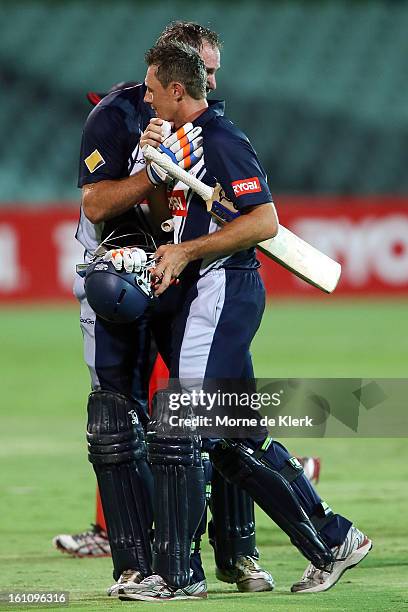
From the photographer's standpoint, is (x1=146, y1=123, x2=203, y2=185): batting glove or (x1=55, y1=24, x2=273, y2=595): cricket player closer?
(x1=146, y1=123, x2=203, y2=185): batting glove

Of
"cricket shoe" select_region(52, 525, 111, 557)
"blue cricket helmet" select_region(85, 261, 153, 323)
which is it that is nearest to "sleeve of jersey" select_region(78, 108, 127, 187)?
"blue cricket helmet" select_region(85, 261, 153, 323)

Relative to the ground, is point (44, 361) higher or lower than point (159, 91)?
lower

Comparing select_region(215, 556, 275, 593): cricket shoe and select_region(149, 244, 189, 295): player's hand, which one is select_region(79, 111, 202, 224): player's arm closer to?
→ select_region(149, 244, 189, 295): player's hand

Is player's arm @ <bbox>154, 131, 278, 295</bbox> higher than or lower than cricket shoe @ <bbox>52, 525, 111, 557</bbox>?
higher

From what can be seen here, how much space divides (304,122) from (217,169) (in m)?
18.3

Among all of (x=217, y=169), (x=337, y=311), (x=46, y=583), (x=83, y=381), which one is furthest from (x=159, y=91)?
(x=337, y=311)

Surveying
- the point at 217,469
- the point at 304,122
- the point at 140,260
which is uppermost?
the point at 304,122

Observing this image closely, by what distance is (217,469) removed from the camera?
488 cm

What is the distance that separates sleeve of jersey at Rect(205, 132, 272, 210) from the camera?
4.48 metres

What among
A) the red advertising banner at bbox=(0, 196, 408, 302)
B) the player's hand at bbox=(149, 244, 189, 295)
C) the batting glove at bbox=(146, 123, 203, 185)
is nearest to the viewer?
the player's hand at bbox=(149, 244, 189, 295)

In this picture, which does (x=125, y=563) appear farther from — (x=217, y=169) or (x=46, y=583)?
(x=217, y=169)

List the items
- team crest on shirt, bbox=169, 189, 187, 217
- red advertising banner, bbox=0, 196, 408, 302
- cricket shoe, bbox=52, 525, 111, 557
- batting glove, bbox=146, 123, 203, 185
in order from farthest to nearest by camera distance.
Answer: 1. red advertising banner, bbox=0, 196, 408, 302
2. cricket shoe, bbox=52, 525, 111, 557
3. team crest on shirt, bbox=169, 189, 187, 217
4. batting glove, bbox=146, 123, 203, 185

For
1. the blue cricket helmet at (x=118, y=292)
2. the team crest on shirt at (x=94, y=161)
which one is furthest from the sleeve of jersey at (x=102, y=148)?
the blue cricket helmet at (x=118, y=292)

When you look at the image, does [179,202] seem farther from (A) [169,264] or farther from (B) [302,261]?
(B) [302,261]
